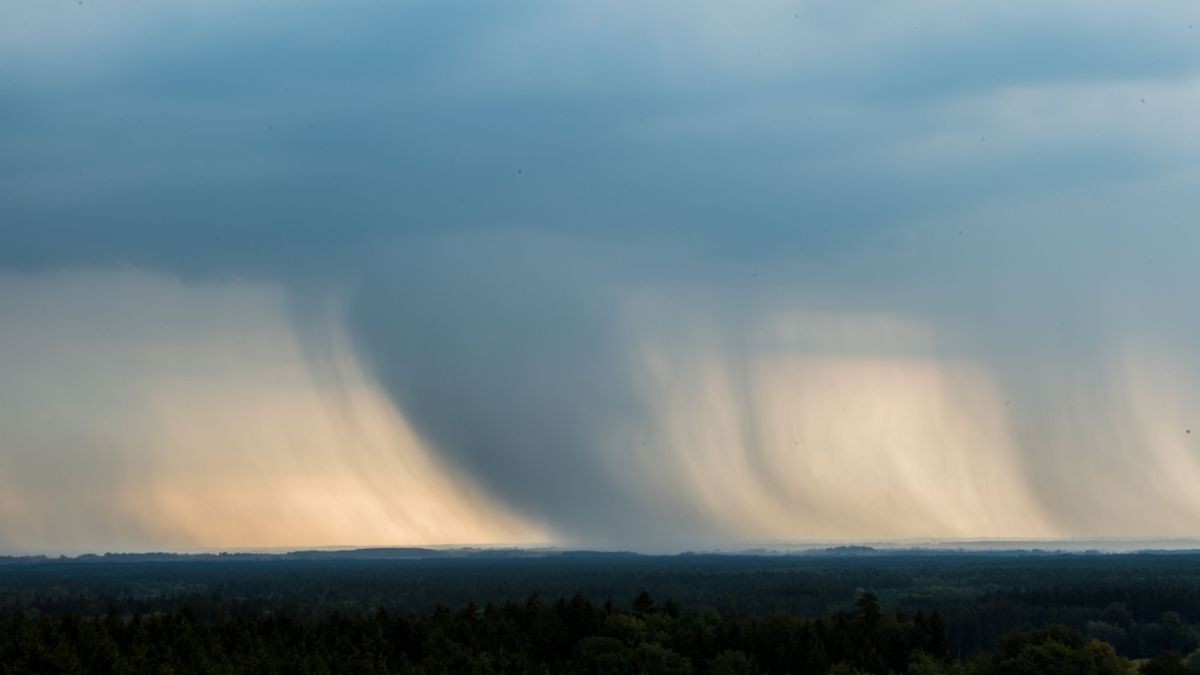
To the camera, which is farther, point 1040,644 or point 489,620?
point 489,620

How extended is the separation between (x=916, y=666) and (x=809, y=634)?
574 inches

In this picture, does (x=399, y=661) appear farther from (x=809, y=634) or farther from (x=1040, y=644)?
(x=1040, y=644)

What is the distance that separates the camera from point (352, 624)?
15375cm

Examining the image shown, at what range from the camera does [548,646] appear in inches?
6260

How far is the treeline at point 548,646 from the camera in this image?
124 meters

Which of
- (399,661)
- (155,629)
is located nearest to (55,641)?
(155,629)

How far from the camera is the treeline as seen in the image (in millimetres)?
124312

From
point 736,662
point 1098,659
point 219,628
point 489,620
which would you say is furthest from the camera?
point 489,620

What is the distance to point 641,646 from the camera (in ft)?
482

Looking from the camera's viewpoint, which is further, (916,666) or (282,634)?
(282,634)

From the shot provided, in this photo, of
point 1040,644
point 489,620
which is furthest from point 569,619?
point 1040,644

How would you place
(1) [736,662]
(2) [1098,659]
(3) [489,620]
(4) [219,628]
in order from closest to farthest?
(2) [1098,659]
(1) [736,662]
(4) [219,628]
(3) [489,620]

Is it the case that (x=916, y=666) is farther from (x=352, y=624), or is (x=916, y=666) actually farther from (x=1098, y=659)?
(x=352, y=624)

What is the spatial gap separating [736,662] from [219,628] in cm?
5294
